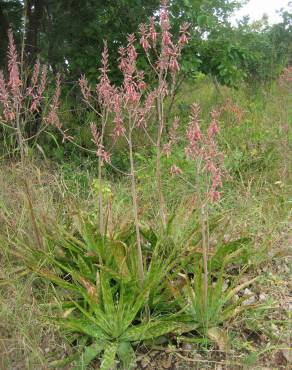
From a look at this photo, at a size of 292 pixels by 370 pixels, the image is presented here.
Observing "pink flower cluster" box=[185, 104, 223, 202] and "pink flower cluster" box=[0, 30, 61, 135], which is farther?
"pink flower cluster" box=[0, 30, 61, 135]

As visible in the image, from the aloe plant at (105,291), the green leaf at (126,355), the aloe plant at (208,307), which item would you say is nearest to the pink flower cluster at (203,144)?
the aloe plant at (208,307)

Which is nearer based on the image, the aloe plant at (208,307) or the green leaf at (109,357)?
the green leaf at (109,357)

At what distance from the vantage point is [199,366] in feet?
9.03

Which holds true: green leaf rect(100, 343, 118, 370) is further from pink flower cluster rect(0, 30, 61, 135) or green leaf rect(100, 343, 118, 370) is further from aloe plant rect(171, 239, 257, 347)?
pink flower cluster rect(0, 30, 61, 135)

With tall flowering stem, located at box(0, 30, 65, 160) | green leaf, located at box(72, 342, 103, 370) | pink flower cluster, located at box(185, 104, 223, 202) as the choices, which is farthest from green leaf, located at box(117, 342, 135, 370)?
tall flowering stem, located at box(0, 30, 65, 160)

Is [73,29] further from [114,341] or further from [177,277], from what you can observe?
[114,341]

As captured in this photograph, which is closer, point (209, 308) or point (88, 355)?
point (88, 355)

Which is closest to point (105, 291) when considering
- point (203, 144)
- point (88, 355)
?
point (88, 355)

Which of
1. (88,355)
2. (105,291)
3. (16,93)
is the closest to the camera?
(88,355)

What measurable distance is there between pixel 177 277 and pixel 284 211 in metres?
1.57

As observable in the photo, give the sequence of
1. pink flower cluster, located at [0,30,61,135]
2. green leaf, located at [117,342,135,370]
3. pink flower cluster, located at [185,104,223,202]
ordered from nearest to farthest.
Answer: pink flower cluster, located at [185,104,223,202] < green leaf, located at [117,342,135,370] < pink flower cluster, located at [0,30,61,135]

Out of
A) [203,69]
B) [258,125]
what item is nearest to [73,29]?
[203,69]

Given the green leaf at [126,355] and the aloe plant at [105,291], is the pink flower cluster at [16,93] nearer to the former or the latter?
the aloe plant at [105,291]

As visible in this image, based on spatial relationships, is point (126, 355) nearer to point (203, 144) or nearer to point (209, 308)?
point (209, 308)
